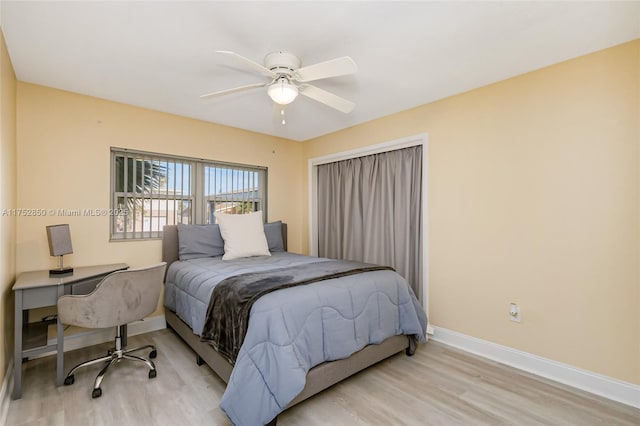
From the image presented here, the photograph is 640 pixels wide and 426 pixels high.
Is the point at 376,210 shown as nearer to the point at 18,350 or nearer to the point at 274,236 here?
the point at 274,236

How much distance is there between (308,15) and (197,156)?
2420mm

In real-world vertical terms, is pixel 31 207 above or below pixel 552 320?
above

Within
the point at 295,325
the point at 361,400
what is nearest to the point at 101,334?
the point at 295,325

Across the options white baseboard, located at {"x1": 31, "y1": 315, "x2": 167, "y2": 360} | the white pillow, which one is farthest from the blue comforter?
white baseboard, located at {"x1": 31, "y1": 315, "x2": 167, "y2": 360}

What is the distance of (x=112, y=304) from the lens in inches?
85.6

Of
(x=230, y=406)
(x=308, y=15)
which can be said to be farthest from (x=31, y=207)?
(x=308, y=15)

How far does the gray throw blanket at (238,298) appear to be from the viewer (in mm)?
1888

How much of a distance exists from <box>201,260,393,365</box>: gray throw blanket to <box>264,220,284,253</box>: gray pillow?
4.52 feet

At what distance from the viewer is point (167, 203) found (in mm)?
3510

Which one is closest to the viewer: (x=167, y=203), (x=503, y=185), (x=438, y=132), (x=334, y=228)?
(x=503, y=185)

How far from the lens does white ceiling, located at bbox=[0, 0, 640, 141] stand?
1744mm

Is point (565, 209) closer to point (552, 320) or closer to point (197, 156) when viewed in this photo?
point (552, 320)

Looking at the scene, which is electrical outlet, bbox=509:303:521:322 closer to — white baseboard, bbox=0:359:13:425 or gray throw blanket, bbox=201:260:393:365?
gray throw blanket, bbox=201:260:393:365

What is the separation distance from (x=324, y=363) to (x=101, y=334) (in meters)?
2.37
